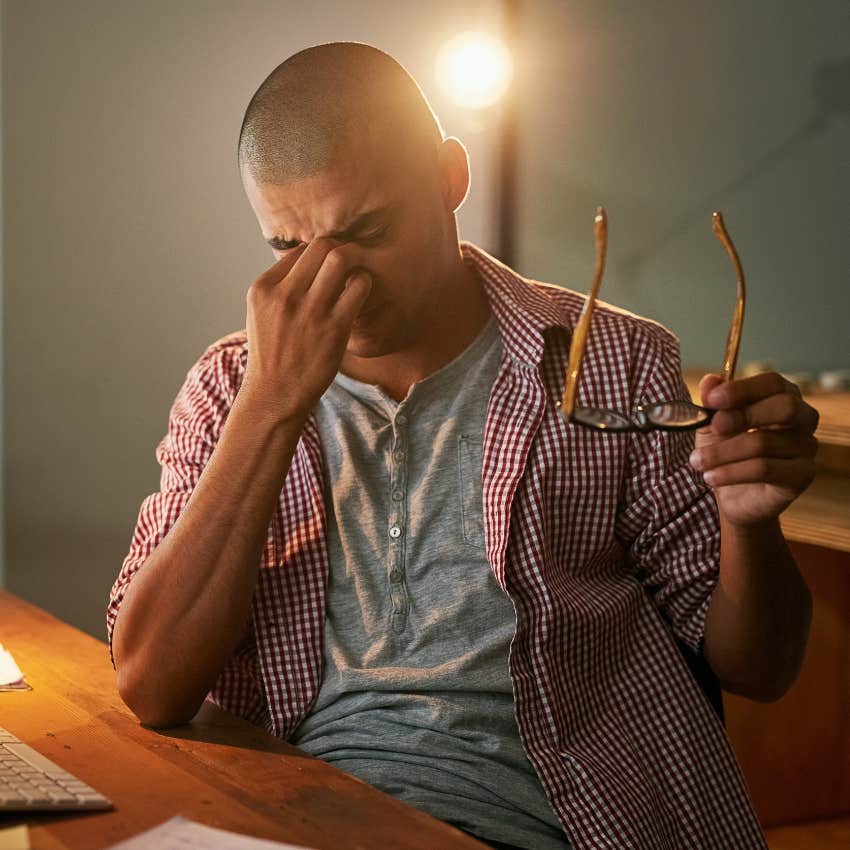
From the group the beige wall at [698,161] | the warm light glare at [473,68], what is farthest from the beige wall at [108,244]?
the beige wall at [698,161]

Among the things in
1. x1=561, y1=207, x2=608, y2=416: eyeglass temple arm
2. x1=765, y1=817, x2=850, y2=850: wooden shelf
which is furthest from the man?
x1=765, y1=817, x2=850, y2=850: wooden shelf

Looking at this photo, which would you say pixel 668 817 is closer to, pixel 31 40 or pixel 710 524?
pixel 710 524

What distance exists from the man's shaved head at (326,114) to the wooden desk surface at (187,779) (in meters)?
0.61

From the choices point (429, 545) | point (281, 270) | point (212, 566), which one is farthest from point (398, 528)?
point (281, 270)

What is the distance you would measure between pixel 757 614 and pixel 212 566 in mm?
575

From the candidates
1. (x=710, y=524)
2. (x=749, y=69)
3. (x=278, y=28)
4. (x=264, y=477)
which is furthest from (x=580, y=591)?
(x=278, y=28)

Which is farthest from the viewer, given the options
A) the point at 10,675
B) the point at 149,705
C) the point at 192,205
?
the point at 192,205

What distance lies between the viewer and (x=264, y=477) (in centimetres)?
129

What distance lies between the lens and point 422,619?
1341 mm

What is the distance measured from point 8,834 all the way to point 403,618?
1.71 ft

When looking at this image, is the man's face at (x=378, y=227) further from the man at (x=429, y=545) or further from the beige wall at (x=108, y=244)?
the beige wall at (x=108, y=244)

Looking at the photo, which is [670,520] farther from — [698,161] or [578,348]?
[698,161]

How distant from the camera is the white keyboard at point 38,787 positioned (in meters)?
0.97

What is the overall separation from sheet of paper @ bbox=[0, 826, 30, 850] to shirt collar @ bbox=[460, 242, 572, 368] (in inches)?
29.2
